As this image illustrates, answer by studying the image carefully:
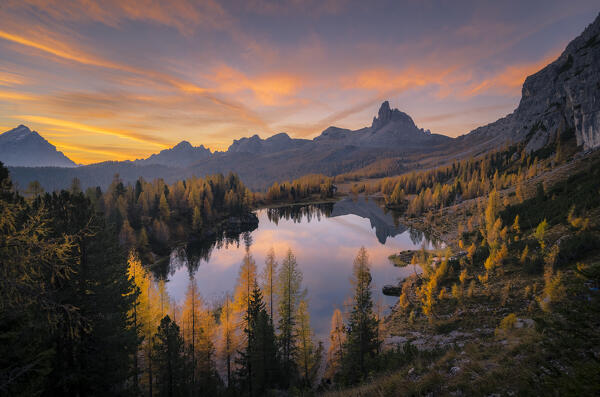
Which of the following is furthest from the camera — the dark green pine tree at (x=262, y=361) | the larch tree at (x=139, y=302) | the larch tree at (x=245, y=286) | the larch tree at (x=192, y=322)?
the larch tree at (x=245, y=286)

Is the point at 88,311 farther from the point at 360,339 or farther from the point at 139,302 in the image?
the point at 360,339

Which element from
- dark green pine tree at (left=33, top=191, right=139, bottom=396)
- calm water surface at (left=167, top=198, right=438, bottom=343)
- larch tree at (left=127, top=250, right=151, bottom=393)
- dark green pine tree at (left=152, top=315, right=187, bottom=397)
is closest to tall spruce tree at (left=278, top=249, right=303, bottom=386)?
dark green pine tree at (left=152, top=315, right=187, bottom=397)

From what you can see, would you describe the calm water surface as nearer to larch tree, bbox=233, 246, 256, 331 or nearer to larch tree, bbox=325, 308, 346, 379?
larch tree, bbox=325, 308, 346, 379

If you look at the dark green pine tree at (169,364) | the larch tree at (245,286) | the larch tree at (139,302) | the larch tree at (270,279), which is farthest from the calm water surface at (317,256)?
the larch tree at (139,302)

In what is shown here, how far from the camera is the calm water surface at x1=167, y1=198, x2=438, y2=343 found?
153 ft

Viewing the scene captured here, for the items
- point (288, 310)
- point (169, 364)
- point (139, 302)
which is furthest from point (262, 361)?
point (139, 302)

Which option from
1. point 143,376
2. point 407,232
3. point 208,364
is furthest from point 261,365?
point 407,232

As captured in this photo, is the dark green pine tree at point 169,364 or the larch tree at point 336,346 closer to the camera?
the dark green pine tree at point 169,364

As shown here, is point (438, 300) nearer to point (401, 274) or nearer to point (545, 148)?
point (401, 274)

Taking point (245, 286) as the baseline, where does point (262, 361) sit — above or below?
below

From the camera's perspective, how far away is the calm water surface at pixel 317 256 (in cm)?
4659

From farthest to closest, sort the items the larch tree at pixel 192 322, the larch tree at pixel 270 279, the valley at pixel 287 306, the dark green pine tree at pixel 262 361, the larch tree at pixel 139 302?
1. the larch tree at pixel 270 279
2. the larch tree at pixel 192 322
3. the larch tree at pixel 139 302
4. the dark green pine tree at pixel 262 361
5. the valley at pixel 287 306

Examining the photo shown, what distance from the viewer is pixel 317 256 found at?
2751 inches

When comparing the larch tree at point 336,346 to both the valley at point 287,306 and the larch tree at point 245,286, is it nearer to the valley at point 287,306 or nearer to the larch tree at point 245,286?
the valley at point 287,306
